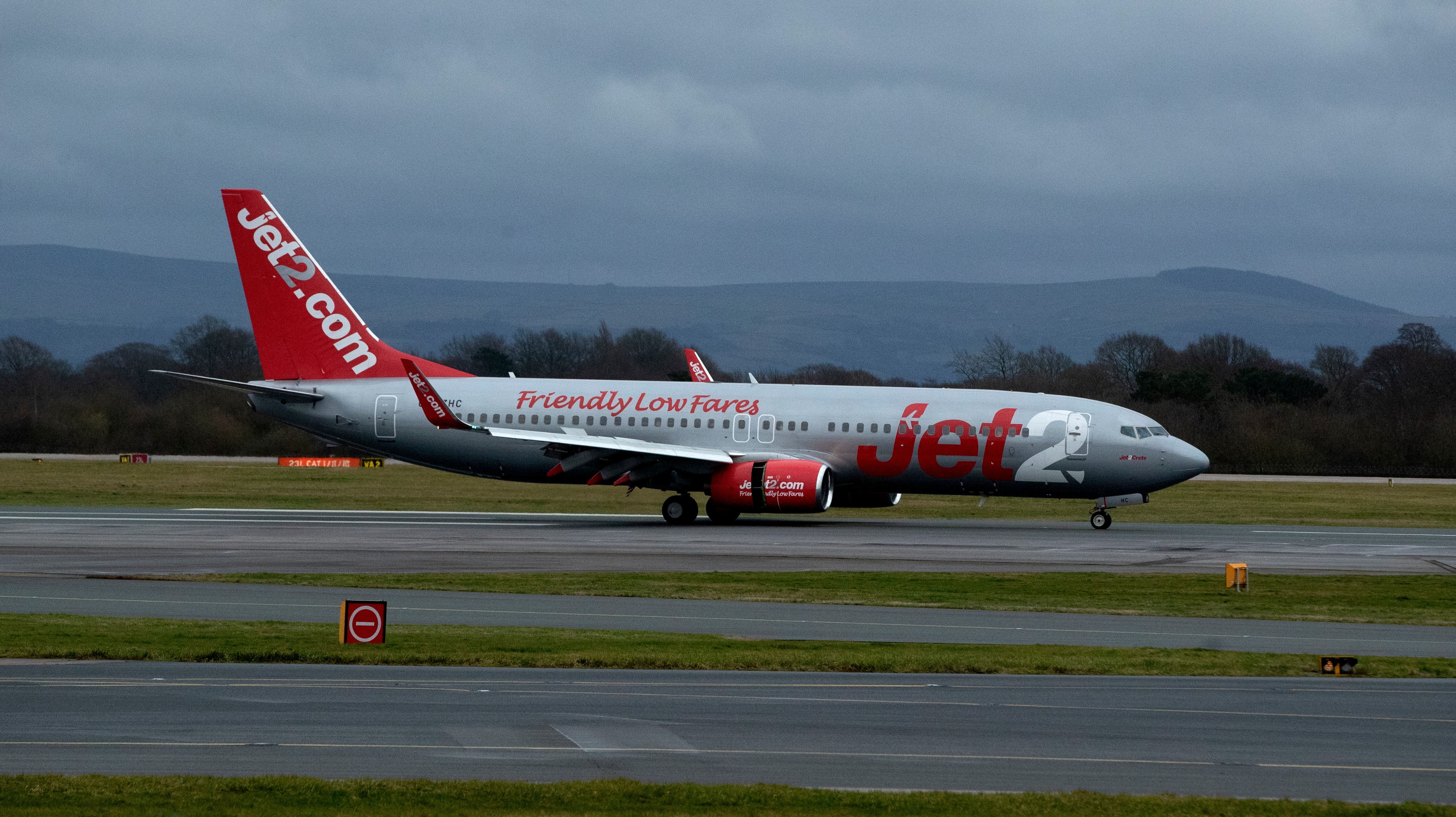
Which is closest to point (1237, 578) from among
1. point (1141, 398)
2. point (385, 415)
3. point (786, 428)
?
point (786, 428)

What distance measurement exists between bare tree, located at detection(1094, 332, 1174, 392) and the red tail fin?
84.2 metres

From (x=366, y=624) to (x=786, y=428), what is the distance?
79.6ft

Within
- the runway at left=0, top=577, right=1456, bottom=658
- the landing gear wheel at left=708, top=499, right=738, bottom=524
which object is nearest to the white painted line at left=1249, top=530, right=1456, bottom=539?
the landing gear wheel at left=708, top=499, right=738, bottom=524

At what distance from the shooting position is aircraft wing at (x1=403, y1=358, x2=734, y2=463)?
131ft

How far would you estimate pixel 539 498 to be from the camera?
5200cm

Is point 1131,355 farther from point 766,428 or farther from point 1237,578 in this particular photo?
point 1237,578

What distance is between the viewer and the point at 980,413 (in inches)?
1588

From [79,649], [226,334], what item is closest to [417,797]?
[79,649]

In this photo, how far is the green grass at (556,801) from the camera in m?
10.3

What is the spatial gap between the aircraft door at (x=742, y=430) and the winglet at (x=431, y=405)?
7.60m

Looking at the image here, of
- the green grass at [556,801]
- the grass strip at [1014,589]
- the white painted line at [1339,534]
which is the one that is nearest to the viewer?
the green grass at [556,801]

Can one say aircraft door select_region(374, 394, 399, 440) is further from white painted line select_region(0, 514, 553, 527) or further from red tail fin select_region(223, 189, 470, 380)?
white painted line select_region(0, 514, 553, 527)

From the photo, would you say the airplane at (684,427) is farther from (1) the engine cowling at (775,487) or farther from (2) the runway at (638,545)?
(2) the runway at (638,545)

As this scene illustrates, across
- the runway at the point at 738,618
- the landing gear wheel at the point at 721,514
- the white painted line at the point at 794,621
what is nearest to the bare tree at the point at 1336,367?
the landing gear wheel at the point at 721,514
